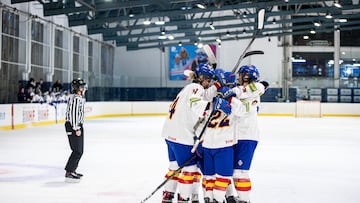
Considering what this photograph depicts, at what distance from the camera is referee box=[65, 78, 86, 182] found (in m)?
5.79

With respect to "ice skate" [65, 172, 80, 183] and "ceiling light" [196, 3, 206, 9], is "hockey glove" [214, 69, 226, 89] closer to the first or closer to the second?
"ice skate" [65, 172, 80, 183]

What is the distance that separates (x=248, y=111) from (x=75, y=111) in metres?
2.62

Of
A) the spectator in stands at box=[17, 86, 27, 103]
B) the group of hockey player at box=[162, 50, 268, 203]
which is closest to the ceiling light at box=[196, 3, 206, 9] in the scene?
the spectator in stands at box=[17, 86, 27, 103]

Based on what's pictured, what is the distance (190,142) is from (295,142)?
768 cm

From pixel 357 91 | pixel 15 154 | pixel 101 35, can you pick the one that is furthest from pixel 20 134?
pixel 357 91

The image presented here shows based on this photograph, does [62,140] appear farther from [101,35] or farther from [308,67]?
[308,67]

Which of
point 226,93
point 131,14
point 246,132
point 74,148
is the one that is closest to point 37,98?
point 131,14

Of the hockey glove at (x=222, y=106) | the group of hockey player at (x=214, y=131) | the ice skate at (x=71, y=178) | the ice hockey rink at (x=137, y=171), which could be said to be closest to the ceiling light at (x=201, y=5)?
the ice hockey rink at (x=137, y=171)

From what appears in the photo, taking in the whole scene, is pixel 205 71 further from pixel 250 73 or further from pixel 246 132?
pixel 246 132

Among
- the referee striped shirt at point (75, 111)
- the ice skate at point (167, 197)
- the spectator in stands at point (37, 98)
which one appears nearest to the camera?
the ice skate at point (167, 197)

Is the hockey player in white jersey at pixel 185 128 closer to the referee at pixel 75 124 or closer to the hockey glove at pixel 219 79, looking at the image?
the hockey glove at pixel 219 79

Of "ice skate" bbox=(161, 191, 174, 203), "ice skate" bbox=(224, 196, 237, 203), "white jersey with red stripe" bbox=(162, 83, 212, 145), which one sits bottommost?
"ice skate" bbox=(224, 196, 237, 203)

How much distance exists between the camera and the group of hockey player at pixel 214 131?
3.86m

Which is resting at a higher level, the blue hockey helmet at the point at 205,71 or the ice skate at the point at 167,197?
the blue hockey helmet at the point at 205,71
